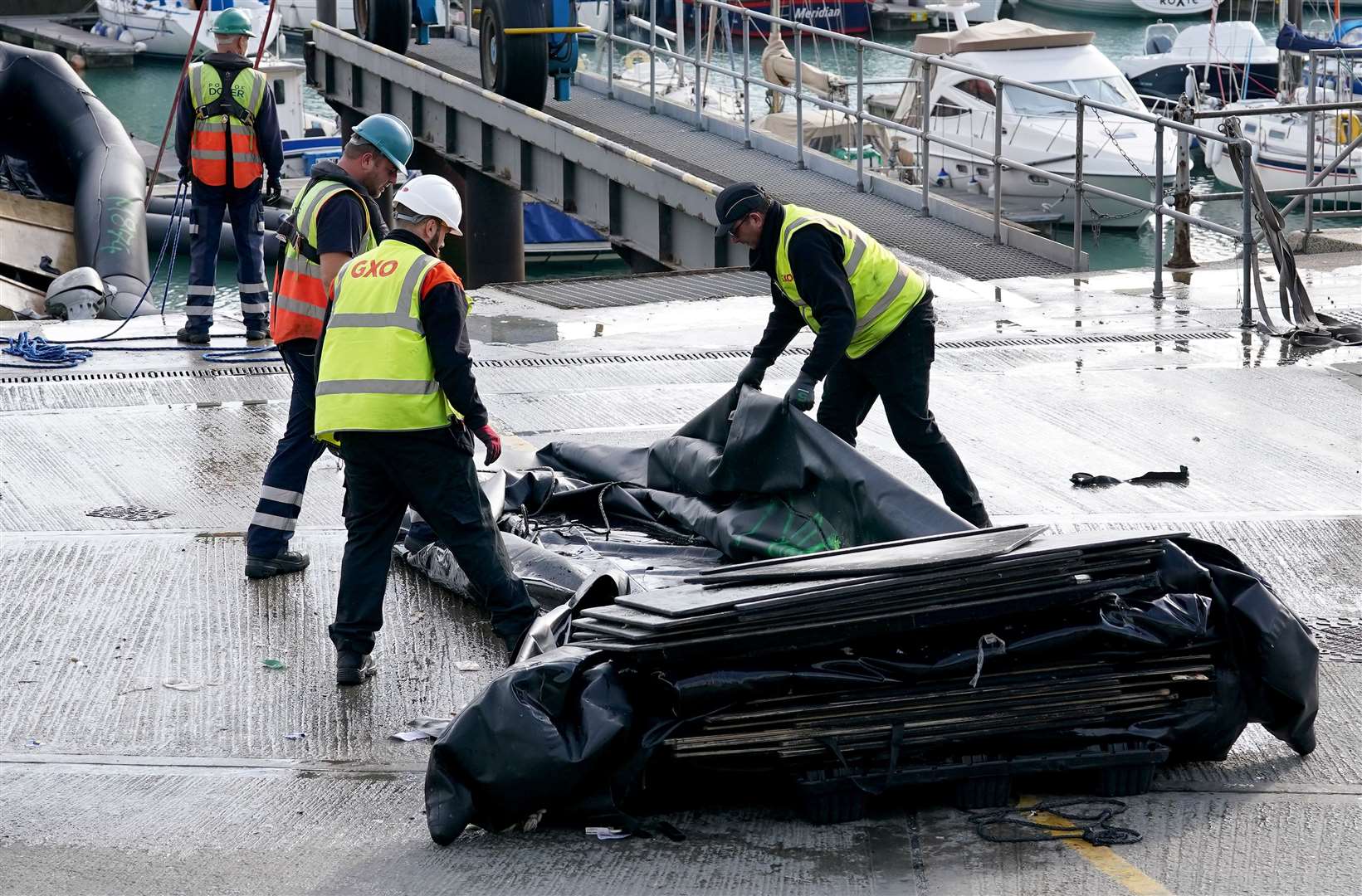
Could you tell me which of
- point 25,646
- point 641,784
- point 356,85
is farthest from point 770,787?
point 356,85

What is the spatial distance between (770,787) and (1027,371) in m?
5.41

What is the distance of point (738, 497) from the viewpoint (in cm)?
645

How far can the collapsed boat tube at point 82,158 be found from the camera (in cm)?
1872

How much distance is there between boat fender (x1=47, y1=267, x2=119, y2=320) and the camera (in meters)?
15.9

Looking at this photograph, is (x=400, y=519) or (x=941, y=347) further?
(x=941, y=347)

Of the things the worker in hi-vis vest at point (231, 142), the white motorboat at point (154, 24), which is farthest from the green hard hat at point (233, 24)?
the white motorboat at point (154, 24)

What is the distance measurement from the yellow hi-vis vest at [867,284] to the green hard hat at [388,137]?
1.42 m

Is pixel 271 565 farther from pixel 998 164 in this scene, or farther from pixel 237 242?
pixel 998 164

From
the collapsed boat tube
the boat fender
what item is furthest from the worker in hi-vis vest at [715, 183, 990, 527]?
the collapsed boat tube

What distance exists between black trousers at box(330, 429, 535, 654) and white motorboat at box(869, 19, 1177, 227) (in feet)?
67.7

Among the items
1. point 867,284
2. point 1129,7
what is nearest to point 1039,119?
point 867,284

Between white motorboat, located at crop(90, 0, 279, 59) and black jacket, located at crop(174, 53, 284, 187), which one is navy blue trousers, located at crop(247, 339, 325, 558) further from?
white motorboat, located at crop(90, 0, 279, 59)

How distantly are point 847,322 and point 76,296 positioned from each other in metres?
11.9

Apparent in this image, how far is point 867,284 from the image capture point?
20.7ft
